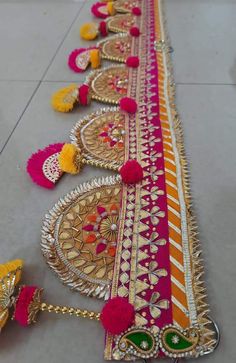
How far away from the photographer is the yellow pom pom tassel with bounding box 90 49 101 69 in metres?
1.37

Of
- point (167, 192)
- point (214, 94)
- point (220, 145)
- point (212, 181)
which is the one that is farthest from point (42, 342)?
point (214, 94)

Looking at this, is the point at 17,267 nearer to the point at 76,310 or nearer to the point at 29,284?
the point at 29,284

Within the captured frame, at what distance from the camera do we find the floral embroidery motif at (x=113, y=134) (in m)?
1.04

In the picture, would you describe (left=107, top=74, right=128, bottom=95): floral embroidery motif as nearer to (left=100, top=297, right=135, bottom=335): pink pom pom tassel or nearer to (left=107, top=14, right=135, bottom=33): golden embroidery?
(left=107, top=14, right=135, bottom=33): golden embroidery

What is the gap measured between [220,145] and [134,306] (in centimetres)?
55

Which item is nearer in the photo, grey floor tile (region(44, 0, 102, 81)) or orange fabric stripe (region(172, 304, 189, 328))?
orange fabric stripe (region(172, 304, 189, 328))

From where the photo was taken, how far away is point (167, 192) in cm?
88

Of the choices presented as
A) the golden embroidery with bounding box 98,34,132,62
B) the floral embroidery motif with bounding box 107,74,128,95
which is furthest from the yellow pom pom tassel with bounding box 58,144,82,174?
the golden embroidery with bounding box 98,34,132,62

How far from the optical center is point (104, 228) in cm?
82

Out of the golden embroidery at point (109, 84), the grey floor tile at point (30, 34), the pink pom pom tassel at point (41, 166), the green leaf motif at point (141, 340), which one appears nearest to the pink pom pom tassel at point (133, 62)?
the golden embroidery at point (109, 84)

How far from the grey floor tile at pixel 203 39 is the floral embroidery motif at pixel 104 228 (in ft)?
2.19

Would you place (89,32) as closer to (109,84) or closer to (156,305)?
(109,84)

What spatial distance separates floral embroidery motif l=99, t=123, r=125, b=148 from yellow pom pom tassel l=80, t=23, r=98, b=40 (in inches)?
26.5

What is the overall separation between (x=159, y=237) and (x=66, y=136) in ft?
1.56
